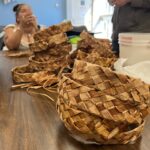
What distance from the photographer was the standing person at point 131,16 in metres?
1.13

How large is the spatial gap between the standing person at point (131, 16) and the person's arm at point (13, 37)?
1.20m

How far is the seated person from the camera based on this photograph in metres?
2.30

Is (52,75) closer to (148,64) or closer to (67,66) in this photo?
(67,66)

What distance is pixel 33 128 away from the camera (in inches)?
26.9

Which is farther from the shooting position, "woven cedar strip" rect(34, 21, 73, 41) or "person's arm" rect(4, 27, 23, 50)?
"person's arm" rect(4, 27, 23, 50)

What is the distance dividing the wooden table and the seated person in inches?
55.1

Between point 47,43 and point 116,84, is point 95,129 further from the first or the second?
point 47,43

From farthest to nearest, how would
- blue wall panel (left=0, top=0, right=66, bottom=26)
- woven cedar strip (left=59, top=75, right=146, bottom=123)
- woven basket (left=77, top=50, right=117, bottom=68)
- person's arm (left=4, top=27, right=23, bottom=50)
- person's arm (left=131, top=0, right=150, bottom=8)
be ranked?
1. blue wall panel (left=0, top=0, right=66, bottom=26)
2. person's arm (left=4, top=27, right=23, bottom=50)
3. person's arm (left=131, top=0, right=150, bottom=8)
4. woven basket (left=77, top=50, right=117, bottom=68)
5. woven cedar strip (left=59, top=75, right=146, bottom=123)

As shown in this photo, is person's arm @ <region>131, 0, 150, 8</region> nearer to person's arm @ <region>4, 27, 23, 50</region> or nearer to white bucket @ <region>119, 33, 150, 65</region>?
white bucket @ <region>119, 33, 150, 65</region>

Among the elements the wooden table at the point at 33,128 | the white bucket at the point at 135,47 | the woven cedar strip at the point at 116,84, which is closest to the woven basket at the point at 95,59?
the white bucket at the point at 135,47

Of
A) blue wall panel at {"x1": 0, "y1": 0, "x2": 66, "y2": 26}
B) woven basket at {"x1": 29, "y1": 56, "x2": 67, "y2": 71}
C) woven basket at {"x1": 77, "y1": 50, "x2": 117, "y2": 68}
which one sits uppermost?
woven basket at {"x1": 77, "y1": 50, "x2": 117, "y2": 68}

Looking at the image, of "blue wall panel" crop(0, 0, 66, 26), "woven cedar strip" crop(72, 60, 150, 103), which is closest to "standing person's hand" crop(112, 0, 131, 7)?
"woven cedar strip" crop(72, 60, 150, 103)

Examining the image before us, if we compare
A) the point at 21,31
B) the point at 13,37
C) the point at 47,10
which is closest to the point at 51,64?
the point at 13,37

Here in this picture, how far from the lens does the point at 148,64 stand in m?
0.92
